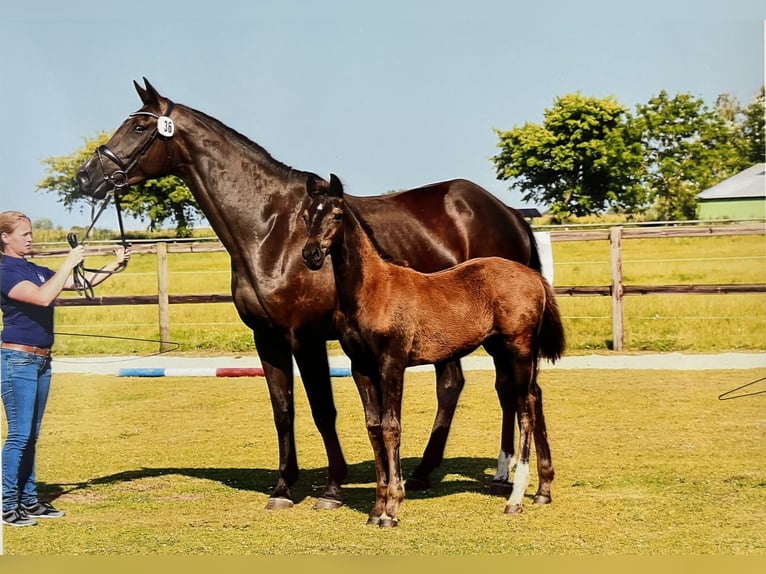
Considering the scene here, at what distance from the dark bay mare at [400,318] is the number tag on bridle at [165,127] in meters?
1.20

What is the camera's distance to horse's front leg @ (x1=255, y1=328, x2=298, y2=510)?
20.8 ft

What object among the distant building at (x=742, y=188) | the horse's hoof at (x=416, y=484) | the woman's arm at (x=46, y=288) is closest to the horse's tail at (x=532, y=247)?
the horse's hoof at (x=416, y=484)

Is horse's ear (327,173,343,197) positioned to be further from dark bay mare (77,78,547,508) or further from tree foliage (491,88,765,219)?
tree foliage (491,88,765,219)

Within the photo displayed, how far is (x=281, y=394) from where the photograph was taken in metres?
6.43

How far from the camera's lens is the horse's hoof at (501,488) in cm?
647

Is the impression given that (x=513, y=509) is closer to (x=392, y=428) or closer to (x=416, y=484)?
(x=392, y=428)

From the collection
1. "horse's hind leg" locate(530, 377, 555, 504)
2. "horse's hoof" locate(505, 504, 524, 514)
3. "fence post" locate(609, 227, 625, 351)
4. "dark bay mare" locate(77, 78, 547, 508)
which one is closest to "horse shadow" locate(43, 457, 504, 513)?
"dark bay mare" locate(77, 78, 547, 508)

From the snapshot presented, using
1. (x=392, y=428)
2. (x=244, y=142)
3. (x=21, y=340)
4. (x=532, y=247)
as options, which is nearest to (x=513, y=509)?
(x=392, y=428)

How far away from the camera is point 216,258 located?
17.3 metres

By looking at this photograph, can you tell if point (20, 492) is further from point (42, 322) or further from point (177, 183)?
point (177, 183)

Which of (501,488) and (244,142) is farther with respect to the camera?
(501,488)

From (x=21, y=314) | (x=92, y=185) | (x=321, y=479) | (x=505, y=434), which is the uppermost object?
(x=92, y=185)

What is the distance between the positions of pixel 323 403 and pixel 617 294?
25.5 ft

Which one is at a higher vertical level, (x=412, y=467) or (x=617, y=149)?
(x=617, y=149)
